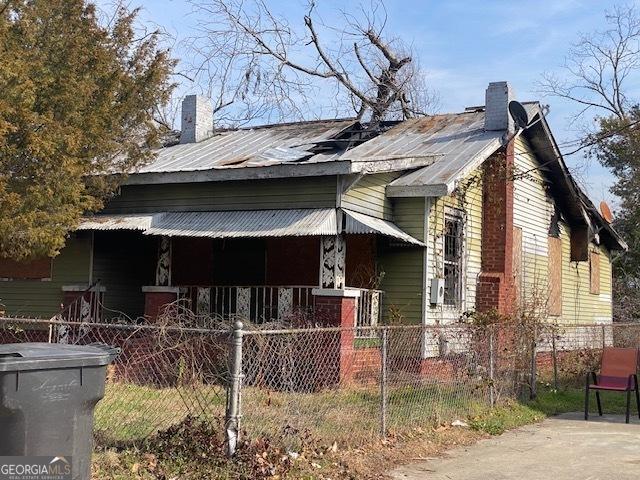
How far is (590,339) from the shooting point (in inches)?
569

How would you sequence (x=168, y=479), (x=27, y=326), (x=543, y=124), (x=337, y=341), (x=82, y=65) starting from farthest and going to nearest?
(x=543, y=124) < (x=27, y=326) < (x=82, y=65) < (x=337, y=341) < (x=168, y=479)

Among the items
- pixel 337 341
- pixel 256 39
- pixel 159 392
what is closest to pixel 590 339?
pixel 337 341

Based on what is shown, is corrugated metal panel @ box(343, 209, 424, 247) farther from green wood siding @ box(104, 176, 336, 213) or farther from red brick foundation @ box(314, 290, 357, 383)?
red brick foundation @ box(314, 290, 357, 383)

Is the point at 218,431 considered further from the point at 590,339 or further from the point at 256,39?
the point at 256,39

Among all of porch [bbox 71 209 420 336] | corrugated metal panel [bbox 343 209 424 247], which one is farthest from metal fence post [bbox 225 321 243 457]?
corrugated metal panel [bbox 343 209 424 247]

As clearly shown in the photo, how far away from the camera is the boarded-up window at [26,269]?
14461mm

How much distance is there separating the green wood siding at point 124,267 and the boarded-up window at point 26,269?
1203mm

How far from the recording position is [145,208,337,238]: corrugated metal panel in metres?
11.3

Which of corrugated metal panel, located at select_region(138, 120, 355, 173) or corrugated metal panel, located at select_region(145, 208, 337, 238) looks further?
corrugated metal panel, located at select_region(138, 120, 355, 173)

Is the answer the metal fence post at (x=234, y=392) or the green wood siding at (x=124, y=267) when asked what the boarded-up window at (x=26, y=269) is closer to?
the green wood siding at (x=124, y=267)

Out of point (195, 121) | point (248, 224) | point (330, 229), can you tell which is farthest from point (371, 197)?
point (195, 121)

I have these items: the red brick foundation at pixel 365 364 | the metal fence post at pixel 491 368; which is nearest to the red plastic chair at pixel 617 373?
the metal fence post at pixel 491 368

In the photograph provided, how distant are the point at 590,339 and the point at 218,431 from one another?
1015 cm

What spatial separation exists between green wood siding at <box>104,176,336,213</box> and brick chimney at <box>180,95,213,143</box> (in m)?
4.42
